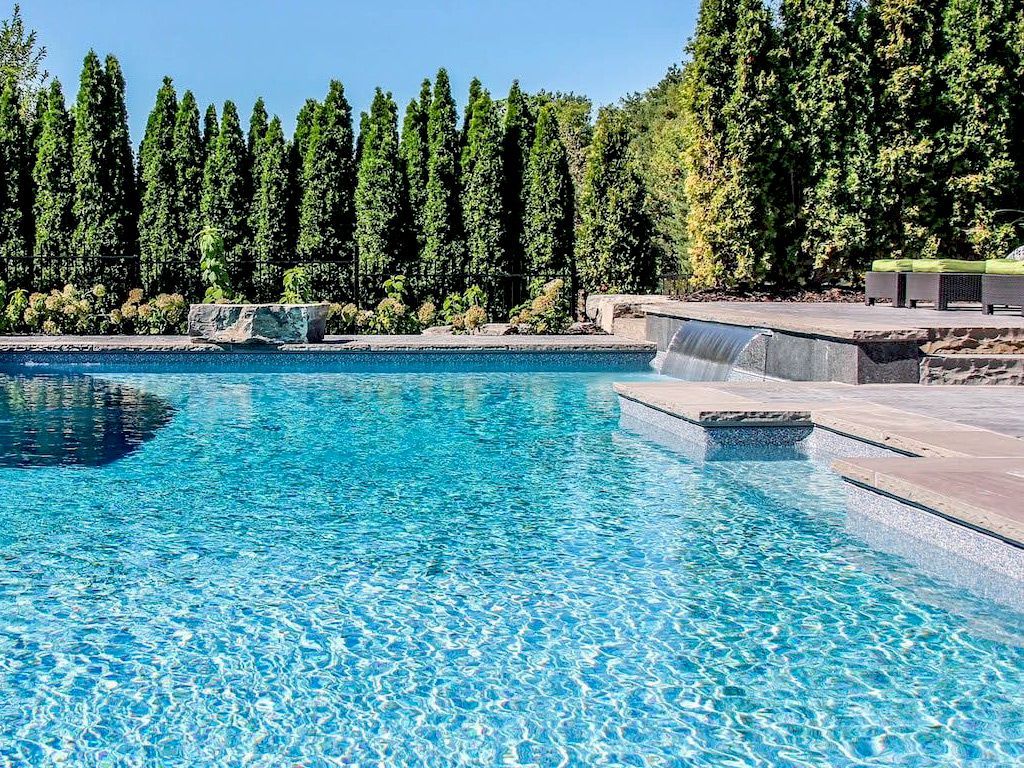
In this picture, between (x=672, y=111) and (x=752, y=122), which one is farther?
(x=672, y=111)

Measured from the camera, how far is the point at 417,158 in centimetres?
1934

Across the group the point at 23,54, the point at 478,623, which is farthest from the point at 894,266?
the point at 23,54

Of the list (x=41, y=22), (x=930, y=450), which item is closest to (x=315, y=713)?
(x=930, y=450)

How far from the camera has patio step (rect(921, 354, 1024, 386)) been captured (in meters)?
9.81

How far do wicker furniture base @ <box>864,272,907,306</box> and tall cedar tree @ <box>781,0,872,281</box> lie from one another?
2.67m

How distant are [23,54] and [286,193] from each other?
22.7 meters

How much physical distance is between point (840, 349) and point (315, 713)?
7.45 m

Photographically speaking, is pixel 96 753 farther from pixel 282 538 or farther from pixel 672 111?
pixel 672 111

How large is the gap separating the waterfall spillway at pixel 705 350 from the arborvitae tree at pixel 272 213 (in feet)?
26.8

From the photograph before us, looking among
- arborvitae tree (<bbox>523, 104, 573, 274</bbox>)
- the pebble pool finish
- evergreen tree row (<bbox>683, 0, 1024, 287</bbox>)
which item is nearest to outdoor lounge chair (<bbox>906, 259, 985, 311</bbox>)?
Result: evergreen tree row (<bbox>683, 0, 1024, 287</bbox>)

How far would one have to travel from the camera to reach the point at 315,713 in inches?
148

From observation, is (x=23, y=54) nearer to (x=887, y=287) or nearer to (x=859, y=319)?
(x=887, y=287)

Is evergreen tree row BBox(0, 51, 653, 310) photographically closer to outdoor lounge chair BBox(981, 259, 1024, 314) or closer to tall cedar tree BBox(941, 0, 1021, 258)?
tall cedar tree BBox(941, 0, 1021, 258)

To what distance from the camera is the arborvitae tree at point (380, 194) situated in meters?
18.9
